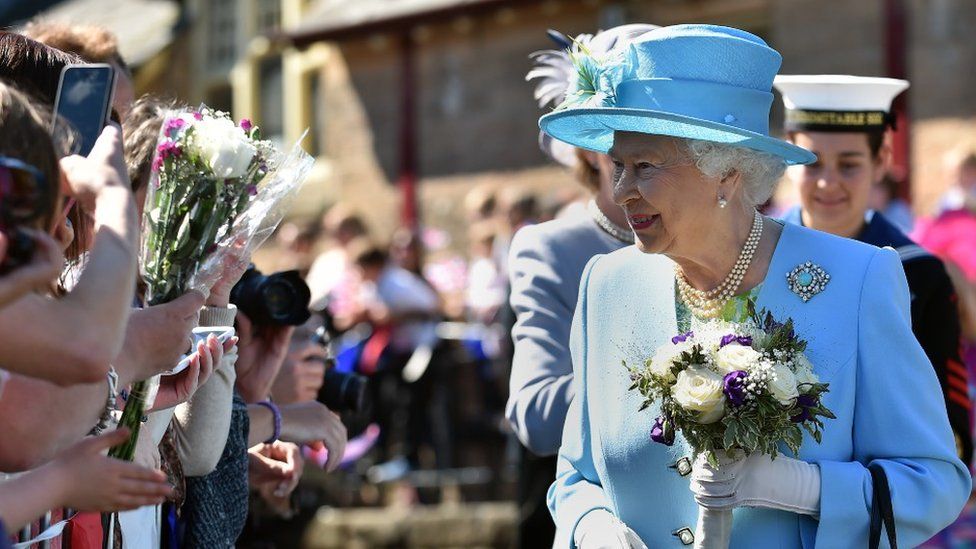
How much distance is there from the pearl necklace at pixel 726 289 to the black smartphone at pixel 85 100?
1.56 m

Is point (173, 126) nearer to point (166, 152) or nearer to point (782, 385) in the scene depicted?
point (166, 152)

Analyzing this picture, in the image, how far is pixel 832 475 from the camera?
342cm

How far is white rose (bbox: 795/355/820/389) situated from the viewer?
329cm

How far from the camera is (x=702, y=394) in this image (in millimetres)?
3236

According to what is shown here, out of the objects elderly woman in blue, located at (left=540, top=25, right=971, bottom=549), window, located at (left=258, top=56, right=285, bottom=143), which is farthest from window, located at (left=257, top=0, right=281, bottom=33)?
elderly woman in blue, located at (left=540, top=25, right=971, bottom=549)

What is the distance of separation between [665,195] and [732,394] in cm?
65

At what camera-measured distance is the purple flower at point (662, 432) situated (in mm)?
3387

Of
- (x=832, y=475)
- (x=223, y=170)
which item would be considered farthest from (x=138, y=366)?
(x=832, y=475)

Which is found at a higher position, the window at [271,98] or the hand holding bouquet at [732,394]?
the window at [271,98]

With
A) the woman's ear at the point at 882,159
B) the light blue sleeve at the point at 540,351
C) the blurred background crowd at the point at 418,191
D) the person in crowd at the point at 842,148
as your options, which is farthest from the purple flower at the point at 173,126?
the woman's ear at the point at 882,159

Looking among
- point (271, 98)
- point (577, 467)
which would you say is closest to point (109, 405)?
point (577, 467)

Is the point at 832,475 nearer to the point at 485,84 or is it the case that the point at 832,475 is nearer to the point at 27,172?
the point at 27,172

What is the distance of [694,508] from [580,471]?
42cm

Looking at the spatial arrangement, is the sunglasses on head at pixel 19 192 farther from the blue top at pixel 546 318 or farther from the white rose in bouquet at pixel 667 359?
the blue top at pixel 546 318
